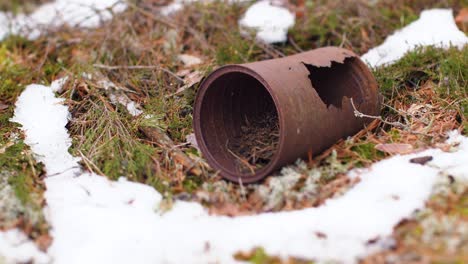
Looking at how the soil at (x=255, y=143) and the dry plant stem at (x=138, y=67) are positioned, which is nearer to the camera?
the soil at (x=255, y=143)

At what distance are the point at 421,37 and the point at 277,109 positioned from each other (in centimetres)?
191

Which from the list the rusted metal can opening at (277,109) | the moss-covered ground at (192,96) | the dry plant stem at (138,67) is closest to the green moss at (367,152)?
the moss-covered ground at (192,96)

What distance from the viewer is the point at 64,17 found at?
4.98 meters

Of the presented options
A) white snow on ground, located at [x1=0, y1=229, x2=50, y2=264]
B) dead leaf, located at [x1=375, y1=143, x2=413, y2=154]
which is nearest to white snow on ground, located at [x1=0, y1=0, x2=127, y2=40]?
white snow on ground, located at [x1=0, y1=229, x2=50, y2=264]

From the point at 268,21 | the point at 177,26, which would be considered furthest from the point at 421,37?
the point at 177,26

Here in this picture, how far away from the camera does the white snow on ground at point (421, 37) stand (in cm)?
373

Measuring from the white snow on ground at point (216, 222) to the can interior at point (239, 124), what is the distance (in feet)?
1.41

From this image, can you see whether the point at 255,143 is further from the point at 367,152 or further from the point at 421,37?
the point at 421,37

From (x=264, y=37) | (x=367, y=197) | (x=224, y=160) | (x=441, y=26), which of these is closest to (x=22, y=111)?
(x=224, y=160)

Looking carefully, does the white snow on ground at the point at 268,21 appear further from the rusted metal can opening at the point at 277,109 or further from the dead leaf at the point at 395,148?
the dead leaf at the point at 395,148

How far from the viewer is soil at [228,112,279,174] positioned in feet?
9.53

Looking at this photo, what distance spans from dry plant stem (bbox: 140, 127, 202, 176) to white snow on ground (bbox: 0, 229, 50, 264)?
35.6 inches

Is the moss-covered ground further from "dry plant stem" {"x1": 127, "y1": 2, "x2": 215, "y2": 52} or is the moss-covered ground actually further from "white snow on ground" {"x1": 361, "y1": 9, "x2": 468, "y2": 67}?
"white snow on ground" {"x1": 361, "y1": 9, "x2": 468, "y2": 67}

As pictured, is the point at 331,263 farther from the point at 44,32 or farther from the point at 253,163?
the point at 44,32
